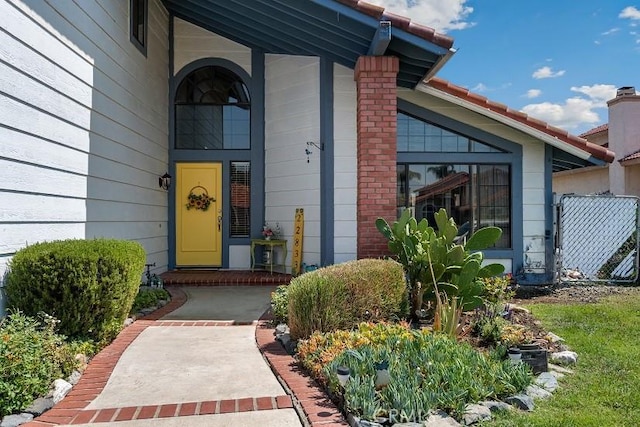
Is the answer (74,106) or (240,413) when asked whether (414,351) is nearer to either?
(240,413)

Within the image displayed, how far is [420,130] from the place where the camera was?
8.52 metres

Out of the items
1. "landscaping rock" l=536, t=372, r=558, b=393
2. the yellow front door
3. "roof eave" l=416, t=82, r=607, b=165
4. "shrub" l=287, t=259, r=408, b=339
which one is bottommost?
"landscaping rock" l=536, t=372, r=558, b=393

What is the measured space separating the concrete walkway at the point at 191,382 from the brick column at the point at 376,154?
A: 231 centimetres

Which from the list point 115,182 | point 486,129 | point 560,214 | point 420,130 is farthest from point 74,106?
point 560,214

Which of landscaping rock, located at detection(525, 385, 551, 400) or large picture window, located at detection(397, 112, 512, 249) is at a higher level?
large picture window, located at detection(397, 112, 512, 249)

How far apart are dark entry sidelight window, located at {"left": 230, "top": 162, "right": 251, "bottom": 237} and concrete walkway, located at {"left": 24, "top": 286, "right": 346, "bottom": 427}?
375 centimetres

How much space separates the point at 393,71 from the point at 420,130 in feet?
5.54

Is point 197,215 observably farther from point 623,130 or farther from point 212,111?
point 623,130

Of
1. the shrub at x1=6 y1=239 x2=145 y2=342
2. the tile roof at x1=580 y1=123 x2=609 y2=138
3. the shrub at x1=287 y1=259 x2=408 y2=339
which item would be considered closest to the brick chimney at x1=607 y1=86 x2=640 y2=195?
the tile roof at x1=580 y1=123 x2=609 y2=138

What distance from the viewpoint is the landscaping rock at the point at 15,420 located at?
2936 millimetres

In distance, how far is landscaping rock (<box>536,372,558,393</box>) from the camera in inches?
144

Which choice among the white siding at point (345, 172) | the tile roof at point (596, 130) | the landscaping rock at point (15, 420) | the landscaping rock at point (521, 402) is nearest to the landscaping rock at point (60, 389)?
the landscaping rock at point (15, 420)

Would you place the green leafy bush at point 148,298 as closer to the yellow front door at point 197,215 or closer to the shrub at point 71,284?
the shrub at point 71,284

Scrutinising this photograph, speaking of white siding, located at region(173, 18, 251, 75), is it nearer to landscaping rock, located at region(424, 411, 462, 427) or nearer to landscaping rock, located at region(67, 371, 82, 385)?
landscaping rock, located at region(67, 371, 82, 385)
